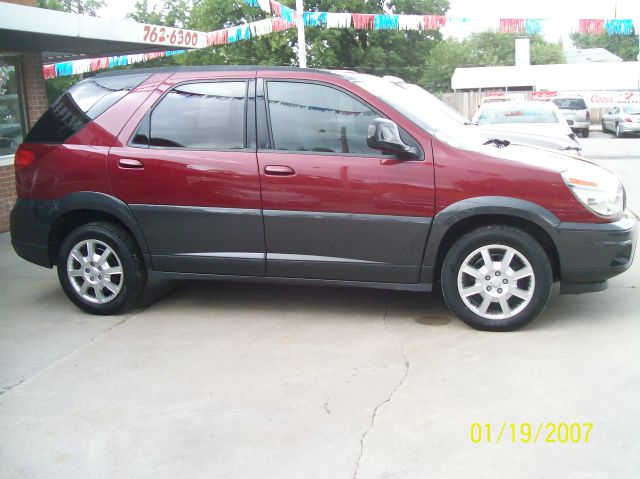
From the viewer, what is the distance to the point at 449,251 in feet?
16.1

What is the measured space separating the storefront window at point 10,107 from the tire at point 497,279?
6.94 meters

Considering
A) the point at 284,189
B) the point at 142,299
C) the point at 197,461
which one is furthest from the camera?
the point at 142,299

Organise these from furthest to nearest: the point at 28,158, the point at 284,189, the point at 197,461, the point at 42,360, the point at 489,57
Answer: the point at 489,57 < the point at 28,158 < the point at 284,189 < the point at 42,360 < the point at 197,461

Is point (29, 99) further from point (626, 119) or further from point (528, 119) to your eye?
point (626, 119)

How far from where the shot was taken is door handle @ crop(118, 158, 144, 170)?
208 inches

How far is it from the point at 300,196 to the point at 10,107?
20.4 feet

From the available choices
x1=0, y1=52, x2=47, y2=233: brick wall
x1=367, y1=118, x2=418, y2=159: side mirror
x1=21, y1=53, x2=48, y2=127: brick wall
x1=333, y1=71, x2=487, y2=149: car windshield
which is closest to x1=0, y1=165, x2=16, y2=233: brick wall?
Answer: x1=0, y1=52, x2=47, y2=233: brick wall

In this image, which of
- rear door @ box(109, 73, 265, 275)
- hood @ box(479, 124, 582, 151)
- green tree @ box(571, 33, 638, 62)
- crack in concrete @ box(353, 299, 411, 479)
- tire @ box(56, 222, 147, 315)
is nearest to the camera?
crack in concrete @ box(353, 299, 411, 479)

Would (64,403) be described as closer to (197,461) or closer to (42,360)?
(42,360)

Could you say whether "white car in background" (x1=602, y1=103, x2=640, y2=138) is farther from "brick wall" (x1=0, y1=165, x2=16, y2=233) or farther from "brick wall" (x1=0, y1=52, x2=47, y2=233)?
"brick wall" (x1=0, y1=165, x2=16, y2=233)

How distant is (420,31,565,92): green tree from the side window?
55.4 m

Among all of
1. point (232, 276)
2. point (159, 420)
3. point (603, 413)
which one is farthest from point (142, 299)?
point (603, 413)

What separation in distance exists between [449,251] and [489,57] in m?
65.6

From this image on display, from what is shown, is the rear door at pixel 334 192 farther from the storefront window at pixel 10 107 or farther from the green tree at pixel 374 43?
the green tree at pixel 374 43
